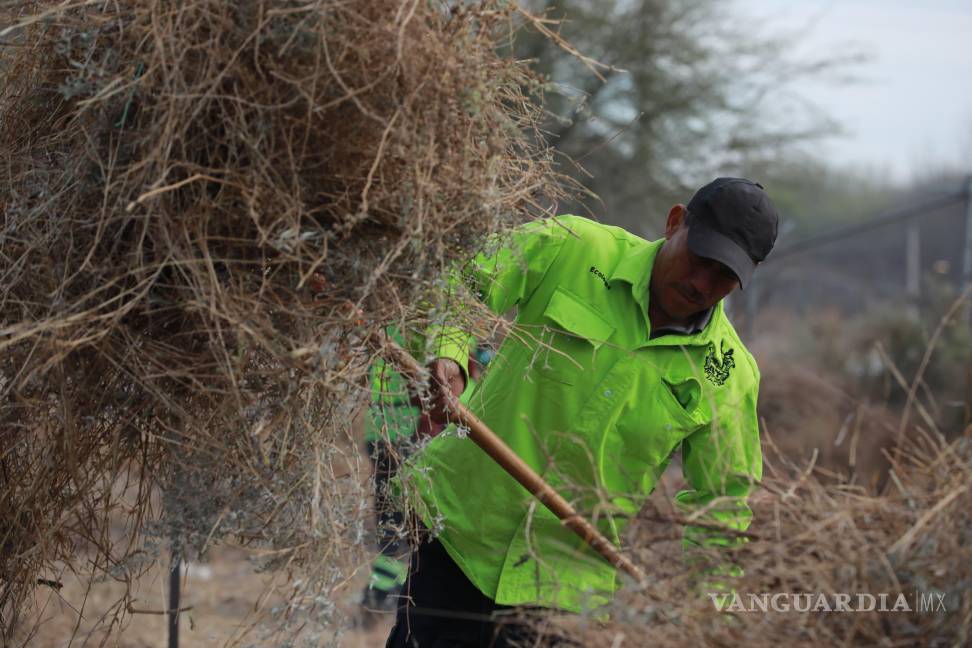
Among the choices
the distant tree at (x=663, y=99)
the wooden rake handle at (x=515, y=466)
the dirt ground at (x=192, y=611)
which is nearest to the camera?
the wooden rake handle at (x=515, y=466)

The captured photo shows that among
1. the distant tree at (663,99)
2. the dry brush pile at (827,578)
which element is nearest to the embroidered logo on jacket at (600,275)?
the dry brush pile at (827,578)

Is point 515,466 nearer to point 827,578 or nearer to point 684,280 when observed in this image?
point 684,280

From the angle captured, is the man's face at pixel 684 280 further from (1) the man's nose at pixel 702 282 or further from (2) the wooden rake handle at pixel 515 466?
(2) the wooden rake handle at pixel 515 466

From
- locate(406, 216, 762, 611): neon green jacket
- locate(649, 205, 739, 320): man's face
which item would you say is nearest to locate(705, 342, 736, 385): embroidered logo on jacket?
locate(406, 216, 762, 611): neon green jacket

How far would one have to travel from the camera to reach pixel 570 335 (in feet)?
9.27

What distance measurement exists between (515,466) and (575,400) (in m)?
0.35

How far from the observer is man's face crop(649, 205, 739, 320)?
275 centimetres

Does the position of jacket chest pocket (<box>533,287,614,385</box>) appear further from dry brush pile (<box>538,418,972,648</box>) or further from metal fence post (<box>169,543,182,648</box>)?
metal fence post (<box>169,543,182,648</box>)

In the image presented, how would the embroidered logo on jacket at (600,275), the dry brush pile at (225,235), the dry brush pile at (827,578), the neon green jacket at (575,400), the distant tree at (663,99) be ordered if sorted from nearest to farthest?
the dry brush pile at (827,578), the dry brush pile at (225,235), the neon green jacket at (575,400), the embroidered logo on jacket at (600,275), the distant tree at (663,99)

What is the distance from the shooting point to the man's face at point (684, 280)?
2.75m

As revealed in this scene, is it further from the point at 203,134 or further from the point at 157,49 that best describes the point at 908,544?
the point at 157,49

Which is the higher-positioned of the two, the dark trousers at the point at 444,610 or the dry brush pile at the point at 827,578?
the dry brush pile at the point at 827,578

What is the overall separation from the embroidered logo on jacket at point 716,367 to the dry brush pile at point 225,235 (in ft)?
2.63

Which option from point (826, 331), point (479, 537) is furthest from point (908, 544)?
Answer: point (826, 331)
